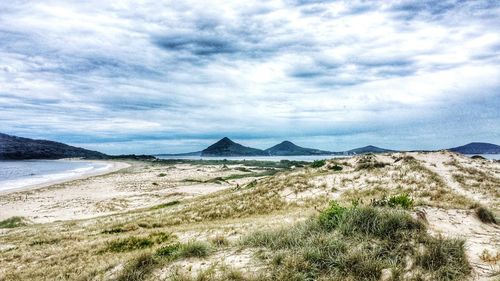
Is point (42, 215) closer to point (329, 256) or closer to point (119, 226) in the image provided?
point (119, 226)

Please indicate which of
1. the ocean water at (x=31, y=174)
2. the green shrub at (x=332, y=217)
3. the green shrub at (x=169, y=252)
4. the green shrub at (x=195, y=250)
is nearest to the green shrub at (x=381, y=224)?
the green shrub at (x=332, y=217)

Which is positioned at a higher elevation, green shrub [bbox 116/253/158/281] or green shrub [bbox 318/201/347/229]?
green shrub [bbox 318/201/347/229]

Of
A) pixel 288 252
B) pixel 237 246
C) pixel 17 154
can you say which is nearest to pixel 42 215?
pixel 237 246

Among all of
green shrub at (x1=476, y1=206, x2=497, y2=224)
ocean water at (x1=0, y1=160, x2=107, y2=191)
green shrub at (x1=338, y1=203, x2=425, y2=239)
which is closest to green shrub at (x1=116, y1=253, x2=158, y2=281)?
green shrub at (x1=338, y1=203, x2=425, y2=239)

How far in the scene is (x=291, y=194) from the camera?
1897 centimetres

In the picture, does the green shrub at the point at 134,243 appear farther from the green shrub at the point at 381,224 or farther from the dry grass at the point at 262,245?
the green shrub at the point at 381,224

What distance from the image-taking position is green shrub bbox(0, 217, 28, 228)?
2184 centimetres

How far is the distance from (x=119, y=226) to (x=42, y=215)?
45.0 ft

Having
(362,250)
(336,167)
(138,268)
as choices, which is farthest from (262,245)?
(336,167)

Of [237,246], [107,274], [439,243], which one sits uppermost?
[439,243]

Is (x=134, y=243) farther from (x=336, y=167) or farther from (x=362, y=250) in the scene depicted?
(x=336, y=167)

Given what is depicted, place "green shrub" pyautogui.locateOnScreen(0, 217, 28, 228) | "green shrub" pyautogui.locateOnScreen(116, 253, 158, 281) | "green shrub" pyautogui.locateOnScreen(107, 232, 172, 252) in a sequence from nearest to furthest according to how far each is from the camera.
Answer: "green shrub" pyautogui.locateOnScreen(116, 253, 158, 281), "green shrub" pyautogui.locateOnScreen(107, 232, 172, 252), "green shrub" pyautogui.locateOnScreen(0, 217, 28, 228)

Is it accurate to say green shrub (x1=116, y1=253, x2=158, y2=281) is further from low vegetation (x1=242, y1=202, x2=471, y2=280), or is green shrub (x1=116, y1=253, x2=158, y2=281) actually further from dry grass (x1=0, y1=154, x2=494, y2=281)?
low vegetation (x1=242, y1=202, x2=471, y2=280)

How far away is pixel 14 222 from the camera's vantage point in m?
22.5
